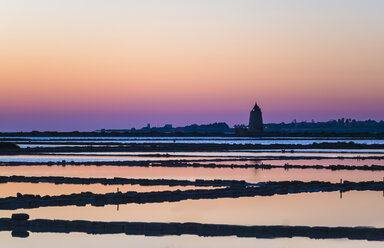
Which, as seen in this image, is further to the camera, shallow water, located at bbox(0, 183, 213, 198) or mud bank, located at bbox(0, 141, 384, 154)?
mud bank, located at bbox(0, 141, 384, 154)

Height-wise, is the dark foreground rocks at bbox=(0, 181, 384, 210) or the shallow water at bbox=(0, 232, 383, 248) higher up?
the dark foreground rocks at bbox=(0, 181, 384, 210)

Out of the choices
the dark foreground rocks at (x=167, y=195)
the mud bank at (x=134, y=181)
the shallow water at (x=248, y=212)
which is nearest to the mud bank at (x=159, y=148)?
the mud bank at (x=134, y=181)

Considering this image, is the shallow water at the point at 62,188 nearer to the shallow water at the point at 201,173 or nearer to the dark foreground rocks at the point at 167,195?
the dark foreground rocks at the point at 167,195

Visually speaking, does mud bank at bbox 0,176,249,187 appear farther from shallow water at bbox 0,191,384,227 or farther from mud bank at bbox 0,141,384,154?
mud bank at bbox 0,141,384,154

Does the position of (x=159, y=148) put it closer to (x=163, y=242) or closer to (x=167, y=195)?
(x=167, y=195)

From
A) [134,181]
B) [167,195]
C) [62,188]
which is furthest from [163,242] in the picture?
[134,181]

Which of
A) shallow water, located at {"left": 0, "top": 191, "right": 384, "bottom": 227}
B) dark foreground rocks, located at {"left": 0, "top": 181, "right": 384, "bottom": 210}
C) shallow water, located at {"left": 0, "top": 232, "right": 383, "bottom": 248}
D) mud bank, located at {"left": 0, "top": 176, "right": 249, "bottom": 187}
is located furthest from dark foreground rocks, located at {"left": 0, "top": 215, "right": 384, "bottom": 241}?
mud bank, located at {"left": 0, "top": 176, "right": 249, "bottom": 187}

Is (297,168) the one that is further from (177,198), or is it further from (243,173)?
(177,198)

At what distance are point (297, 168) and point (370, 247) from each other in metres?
20.4

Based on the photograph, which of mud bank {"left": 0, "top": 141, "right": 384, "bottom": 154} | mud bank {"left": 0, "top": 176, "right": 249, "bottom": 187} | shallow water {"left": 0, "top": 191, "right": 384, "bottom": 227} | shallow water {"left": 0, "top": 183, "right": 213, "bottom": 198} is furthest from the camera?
mud bank {"left": 0, "top": 141, "right": 384, "bottom": 154}

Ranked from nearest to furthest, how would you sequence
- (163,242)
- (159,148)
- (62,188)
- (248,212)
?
(163,242) < (248,212) < (62,188) < (159,148)

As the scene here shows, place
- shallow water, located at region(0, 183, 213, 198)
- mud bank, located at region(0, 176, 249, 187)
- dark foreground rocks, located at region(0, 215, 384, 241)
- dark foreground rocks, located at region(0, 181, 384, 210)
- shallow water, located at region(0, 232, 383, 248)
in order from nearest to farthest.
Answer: shallow water, located at region(0, 232, 383, 248) → dark foreground rocks, located at region(0, 215, 384, 241) → dark foreground rocks, located at region(0, 181, 384, 210) → shallow water, located at region(0, 183, 213, 198) → mud bank, located at region(0, 176, 249, 187)

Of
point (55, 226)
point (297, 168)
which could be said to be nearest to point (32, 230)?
point (55, 226)

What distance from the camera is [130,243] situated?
12477 millimetres
